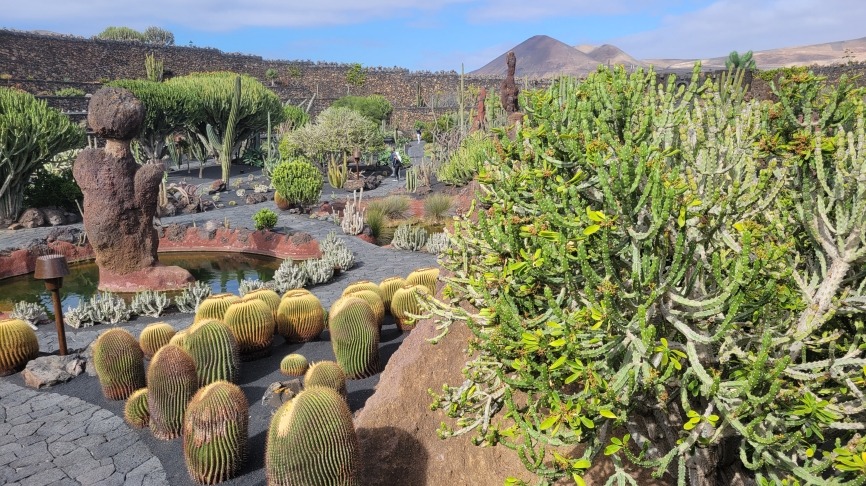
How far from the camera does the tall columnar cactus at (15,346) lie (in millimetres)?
6449

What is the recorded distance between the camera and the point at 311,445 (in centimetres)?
354

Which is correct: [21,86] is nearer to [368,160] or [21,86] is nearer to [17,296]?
[368,160]

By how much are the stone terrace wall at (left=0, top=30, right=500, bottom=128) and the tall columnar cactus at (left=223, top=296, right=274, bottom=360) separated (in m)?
30.7

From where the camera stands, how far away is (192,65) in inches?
1714

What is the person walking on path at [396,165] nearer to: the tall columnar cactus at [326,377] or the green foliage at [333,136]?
the green foliage at [333,136]

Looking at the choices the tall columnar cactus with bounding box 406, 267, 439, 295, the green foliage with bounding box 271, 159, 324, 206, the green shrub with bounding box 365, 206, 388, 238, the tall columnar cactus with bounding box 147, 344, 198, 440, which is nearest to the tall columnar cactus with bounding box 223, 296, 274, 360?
the tall columnar cactus with bounding box 147, 344, 198, 440

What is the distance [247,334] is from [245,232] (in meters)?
7.21

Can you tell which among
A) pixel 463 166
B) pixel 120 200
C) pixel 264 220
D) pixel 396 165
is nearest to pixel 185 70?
pixel 396 165

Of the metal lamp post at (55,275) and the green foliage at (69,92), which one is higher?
the green foliage at (69,92)

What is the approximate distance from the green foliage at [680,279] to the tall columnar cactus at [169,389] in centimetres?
301

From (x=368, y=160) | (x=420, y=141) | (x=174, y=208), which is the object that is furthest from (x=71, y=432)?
(x=420, y=141)

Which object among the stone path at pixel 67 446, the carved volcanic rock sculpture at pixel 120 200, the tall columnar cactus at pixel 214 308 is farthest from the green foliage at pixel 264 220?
the stone path at pixel 67 446

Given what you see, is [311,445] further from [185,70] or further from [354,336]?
[185,70]

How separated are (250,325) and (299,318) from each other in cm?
59
